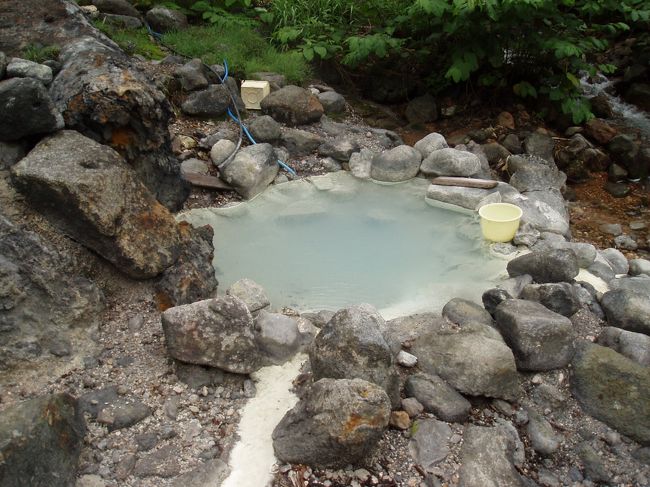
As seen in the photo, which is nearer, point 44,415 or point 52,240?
point 44,415

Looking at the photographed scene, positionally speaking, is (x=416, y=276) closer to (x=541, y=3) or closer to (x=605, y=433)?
(x=605, y=433)

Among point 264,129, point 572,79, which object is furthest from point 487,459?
point 572,79

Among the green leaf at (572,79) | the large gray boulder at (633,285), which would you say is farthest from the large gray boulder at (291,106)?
the large gray boulder at (633,285)

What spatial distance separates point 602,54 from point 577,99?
2.96 m

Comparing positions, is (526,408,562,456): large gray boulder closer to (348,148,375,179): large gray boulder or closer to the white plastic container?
(348,148,375,179): large gray boulder

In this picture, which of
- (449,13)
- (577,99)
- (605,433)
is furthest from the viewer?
(577,99)

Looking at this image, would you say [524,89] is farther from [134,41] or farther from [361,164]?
[134,41]

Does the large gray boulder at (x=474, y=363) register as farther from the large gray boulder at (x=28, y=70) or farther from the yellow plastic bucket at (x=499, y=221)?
the large gray boulder at (x=28, y=70)

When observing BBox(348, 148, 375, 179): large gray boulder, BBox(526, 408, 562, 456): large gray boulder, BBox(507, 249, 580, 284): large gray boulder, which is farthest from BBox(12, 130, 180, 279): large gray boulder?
BBox(348, 148, 375, 179): large gray boulder

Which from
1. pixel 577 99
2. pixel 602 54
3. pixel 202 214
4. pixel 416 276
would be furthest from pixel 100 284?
pixel 602 54

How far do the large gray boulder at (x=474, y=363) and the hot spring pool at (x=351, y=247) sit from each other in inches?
21.0

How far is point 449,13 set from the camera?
643cm

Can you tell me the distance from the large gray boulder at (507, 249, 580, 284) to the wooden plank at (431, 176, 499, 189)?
1.29 meters

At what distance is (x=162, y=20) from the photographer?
7.20 meters
